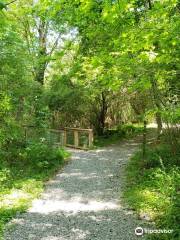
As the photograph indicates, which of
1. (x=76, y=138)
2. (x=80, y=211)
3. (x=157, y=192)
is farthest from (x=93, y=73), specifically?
(x=80, y=211)

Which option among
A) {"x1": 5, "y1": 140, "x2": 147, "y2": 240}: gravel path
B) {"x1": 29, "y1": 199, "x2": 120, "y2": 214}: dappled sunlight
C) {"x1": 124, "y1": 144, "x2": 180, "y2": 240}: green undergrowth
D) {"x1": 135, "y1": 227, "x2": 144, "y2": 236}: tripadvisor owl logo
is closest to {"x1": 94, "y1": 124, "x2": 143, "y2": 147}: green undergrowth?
{"x1": 5, "y1": 140, "x2": 147, "y2": 240}: gravel path

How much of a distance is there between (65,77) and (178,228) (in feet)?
37.0

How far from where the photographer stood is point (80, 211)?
669 centimetres

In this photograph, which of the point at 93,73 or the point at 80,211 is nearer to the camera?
the point at 80,211

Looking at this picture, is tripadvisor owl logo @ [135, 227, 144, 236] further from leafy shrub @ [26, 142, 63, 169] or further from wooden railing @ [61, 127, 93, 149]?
wooden railing @ [61, 127, 93, 149]

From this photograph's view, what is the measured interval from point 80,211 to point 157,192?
1900mm

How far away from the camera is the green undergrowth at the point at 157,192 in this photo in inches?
213

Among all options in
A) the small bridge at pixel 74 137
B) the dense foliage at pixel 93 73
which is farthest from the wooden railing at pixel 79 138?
the dense foliage at pixel 93 73

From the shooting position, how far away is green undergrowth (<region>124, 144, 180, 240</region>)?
5.41 m

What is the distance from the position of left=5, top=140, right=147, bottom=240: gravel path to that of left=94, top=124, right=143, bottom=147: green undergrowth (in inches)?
195

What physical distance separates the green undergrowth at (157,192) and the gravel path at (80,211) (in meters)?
0.31

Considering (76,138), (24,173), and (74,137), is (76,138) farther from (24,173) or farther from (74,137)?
(24,173)

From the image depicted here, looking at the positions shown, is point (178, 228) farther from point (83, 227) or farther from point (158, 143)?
point (158, 143)

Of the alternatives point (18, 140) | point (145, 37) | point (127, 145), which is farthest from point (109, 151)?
point (145, 37)
